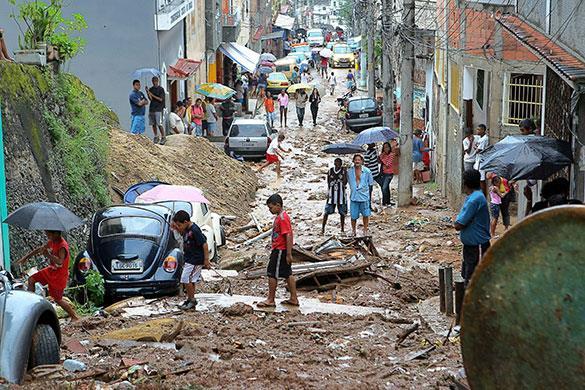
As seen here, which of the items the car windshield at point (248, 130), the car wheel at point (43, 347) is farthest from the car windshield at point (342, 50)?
the car wheel at point (43, 347)

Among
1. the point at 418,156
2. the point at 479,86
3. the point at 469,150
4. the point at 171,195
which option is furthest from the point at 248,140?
the point at 171,195

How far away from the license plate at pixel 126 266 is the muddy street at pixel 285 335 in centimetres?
60

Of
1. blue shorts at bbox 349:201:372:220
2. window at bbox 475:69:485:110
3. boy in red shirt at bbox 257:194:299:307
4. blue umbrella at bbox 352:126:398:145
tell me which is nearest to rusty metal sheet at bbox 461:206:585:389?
boy in red shirt at bbox 257:194:299:307

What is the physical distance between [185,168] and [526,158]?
13731 mm

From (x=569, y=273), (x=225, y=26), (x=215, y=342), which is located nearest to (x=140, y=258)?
(x=215, y=342)

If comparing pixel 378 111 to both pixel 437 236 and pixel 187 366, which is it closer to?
pixel 437 236

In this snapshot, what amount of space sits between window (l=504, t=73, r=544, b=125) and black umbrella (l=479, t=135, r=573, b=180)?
729 cm

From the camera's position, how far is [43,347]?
8406 mm

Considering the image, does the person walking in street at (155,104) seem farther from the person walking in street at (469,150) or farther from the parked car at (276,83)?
the parked car at (276,83)

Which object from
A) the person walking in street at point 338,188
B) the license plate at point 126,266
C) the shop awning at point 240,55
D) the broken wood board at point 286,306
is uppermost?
the shop awning at point 240,55

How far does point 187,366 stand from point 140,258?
536cm

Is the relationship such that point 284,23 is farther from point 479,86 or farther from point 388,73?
point 479,86

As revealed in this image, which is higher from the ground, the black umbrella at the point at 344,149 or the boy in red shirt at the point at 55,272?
the black umbrella at the point at 344,149

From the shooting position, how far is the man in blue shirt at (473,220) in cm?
1110
